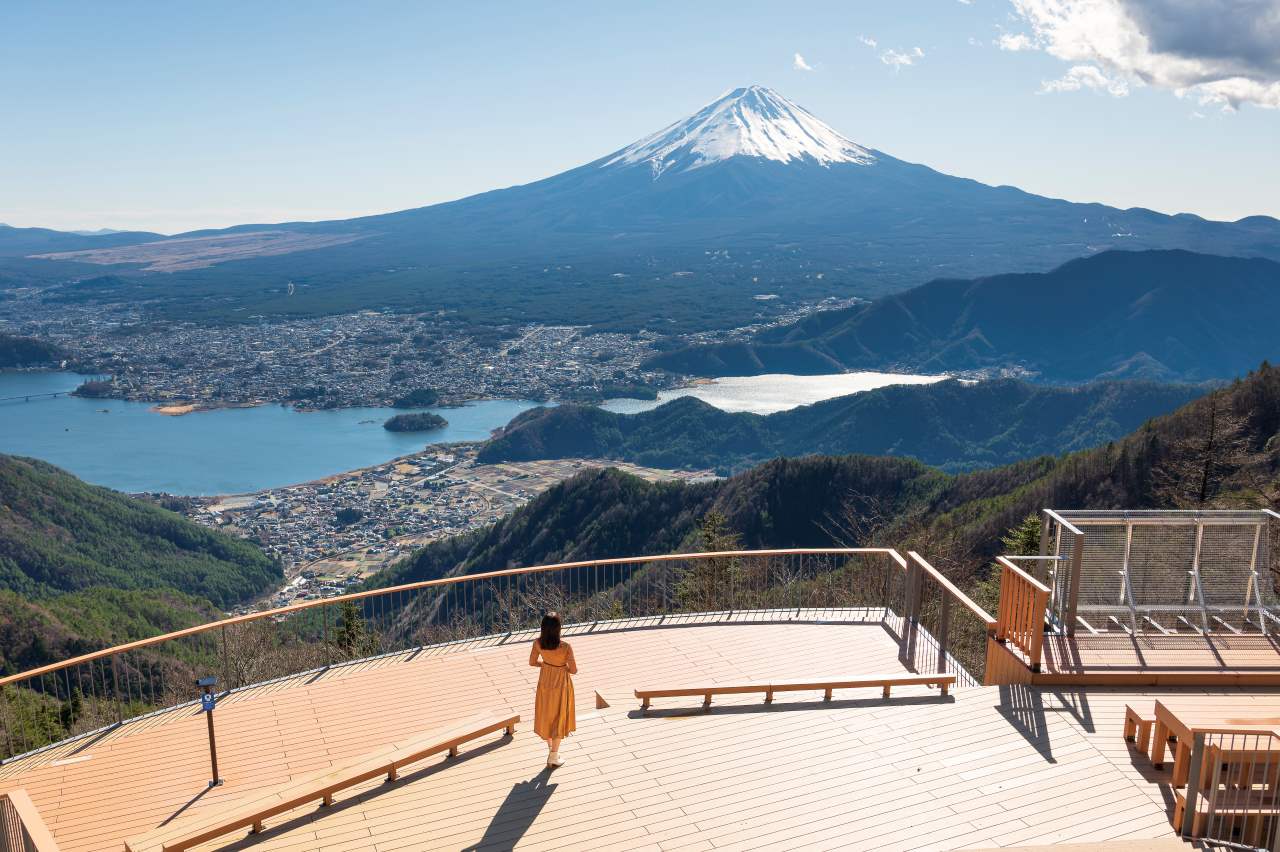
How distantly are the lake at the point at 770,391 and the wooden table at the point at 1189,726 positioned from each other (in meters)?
134

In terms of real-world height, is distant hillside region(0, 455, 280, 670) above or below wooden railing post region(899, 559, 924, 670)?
below

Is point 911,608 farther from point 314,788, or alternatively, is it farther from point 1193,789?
point 314,788

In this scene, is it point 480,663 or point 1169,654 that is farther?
point 480,663

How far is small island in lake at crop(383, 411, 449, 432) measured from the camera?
14312 centimetres

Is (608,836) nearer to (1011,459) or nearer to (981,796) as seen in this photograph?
(981,796)

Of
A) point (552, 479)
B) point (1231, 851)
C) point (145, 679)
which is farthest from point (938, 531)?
point (552, 479)

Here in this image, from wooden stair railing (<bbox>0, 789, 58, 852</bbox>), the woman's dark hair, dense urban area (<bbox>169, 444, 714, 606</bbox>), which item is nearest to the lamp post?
wooden stair railing (<bbox>0, 789, 58, 852</bbox>)

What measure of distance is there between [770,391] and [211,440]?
91.5m

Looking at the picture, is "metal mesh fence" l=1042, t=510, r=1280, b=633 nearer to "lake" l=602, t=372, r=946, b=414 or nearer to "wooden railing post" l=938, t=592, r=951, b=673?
"wooden railing post" l=938, t=592, r=951, b=673

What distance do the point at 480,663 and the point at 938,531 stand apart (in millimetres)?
30909

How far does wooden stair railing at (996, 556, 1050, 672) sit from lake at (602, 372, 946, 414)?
133 meters

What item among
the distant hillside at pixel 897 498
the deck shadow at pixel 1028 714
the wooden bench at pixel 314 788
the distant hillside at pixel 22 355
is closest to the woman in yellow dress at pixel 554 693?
the wooden bench at pixel 314 788

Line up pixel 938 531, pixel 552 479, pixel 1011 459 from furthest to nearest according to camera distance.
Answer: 1. pixel 1011 459
2. pixel 552 479
3. pixel 938 531

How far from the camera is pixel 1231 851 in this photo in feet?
18.7
